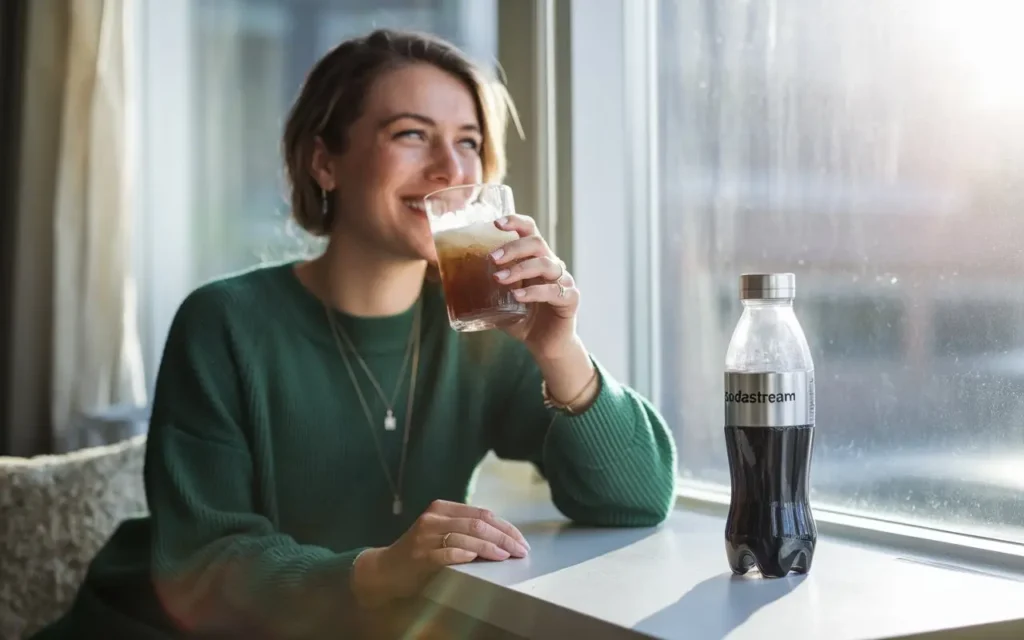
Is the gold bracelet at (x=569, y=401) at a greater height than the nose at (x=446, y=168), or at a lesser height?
lesser

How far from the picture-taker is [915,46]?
138 cm

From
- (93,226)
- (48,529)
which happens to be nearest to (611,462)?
(48,529)

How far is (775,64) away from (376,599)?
94 cm

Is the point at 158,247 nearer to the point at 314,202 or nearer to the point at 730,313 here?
the point at 314,202

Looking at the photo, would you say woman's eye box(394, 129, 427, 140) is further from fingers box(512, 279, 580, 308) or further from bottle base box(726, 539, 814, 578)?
bottle base box(726, 539, 814, 578)

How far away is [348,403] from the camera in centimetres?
161

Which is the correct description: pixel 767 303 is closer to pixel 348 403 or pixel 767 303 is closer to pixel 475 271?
pixel 475 271

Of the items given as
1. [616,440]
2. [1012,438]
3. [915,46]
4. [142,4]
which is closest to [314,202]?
[616,440]

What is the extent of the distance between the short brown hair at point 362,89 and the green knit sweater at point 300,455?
21 cm

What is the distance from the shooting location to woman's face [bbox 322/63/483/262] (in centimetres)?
155

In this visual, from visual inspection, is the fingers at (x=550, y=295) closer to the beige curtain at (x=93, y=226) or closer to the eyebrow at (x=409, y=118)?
the eyebrow at (x=409, y=118)

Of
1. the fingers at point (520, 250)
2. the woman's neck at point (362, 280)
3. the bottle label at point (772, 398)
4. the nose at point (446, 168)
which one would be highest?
the nose at point (446, 168)

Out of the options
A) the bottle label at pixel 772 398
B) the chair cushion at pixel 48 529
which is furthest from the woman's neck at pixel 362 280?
the bottle label at pixel 772 398

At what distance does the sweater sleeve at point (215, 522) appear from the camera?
1.34 m
